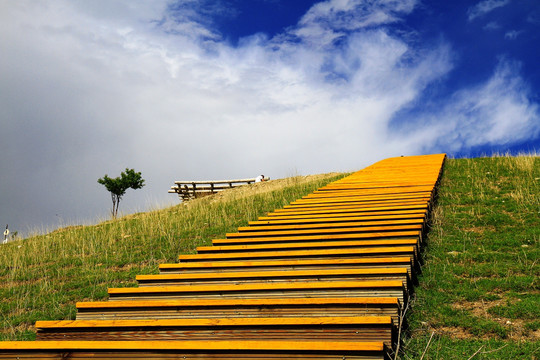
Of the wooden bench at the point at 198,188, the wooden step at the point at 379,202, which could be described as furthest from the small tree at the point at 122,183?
the wooden step at the point at 379,202

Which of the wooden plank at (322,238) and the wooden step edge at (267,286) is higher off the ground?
the wooden plank at (322,238)

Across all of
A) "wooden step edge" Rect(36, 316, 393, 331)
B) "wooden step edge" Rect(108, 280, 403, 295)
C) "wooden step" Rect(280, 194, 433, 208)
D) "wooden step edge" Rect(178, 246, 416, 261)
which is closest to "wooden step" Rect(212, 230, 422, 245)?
"wooden step edge" Rect(178, 246, 416, 261)

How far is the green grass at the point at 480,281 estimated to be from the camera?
11.1ft

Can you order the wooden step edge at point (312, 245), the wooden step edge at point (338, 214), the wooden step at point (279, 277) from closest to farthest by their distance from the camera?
the wooden step at point (279, 277) < the wooden step edge at point (312, 245) < the wooden step edge at point (338, 214)

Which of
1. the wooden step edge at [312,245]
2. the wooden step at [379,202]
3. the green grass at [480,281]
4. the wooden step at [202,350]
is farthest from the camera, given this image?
the wooden step at [379,202]

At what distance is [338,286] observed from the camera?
147 inches

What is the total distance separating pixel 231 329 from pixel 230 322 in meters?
0.05

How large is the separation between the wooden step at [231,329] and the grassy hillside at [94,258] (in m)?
1.71

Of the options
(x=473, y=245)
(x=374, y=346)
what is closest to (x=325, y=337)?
(x=374, y=346)

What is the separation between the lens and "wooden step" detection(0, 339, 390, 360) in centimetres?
271

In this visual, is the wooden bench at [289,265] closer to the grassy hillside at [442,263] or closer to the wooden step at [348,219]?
the grassy hillside at [442,263]

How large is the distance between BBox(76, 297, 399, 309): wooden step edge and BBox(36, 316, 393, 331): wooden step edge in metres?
0.23

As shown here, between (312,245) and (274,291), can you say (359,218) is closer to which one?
(312,245)

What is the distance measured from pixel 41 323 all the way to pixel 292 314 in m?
2.16
